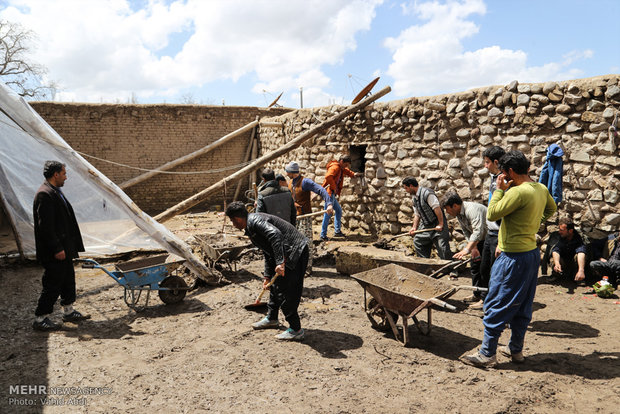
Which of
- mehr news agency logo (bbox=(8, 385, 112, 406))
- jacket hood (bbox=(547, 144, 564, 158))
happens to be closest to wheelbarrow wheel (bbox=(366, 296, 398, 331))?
mehr news agency logo (bbox=(8, 385, 112, 406))

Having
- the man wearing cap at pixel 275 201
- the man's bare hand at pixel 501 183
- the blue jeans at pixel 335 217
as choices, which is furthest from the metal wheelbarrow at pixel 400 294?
the blue jeans at pixel 335 217

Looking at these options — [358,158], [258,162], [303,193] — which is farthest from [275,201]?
[358,158]

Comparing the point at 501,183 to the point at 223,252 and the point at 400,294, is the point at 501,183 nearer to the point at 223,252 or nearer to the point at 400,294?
the point at 400,294

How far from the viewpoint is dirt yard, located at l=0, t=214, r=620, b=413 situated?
313cm

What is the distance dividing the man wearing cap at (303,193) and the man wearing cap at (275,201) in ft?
3.48

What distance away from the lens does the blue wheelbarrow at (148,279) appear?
192 inches

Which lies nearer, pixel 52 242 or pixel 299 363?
pixel 299 363

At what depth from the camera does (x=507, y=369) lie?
3543 millimetres

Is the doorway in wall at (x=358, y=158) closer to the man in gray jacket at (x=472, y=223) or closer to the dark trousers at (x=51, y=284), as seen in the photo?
the man in gray jacket at (x=472, y=223)

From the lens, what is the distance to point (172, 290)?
17.4ft

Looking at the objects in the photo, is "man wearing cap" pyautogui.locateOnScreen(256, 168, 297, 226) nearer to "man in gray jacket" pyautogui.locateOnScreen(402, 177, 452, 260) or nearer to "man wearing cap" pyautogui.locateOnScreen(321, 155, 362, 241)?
"man in gray jacket" pyautogui.locateOnScreen(402, 177, 452, 260)

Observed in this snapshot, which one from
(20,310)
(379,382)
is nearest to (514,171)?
(379,382)

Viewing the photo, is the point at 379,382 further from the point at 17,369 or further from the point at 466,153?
the point at 466,153

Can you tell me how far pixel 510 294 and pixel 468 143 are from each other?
4.27m
